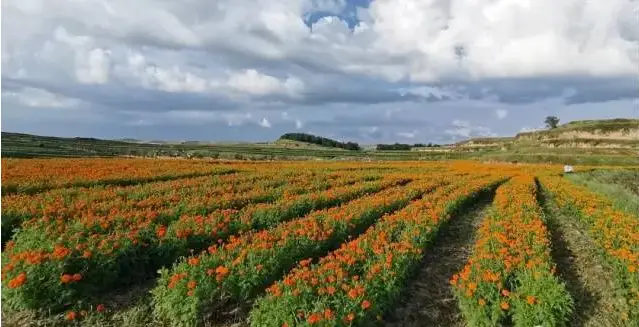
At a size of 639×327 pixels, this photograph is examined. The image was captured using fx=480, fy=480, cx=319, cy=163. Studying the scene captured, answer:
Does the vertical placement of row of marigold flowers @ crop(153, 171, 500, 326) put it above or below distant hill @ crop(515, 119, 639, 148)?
below

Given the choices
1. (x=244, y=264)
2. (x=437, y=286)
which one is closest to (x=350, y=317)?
(x=244, y=264)

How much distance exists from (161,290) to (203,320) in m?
0.91

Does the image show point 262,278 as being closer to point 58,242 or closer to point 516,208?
point 58,242

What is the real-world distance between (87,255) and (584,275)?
11404mm

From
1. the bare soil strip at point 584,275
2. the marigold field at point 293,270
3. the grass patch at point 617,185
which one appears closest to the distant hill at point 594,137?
the grass patch at point 617,185

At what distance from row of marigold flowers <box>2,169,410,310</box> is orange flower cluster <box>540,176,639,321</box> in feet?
30.1

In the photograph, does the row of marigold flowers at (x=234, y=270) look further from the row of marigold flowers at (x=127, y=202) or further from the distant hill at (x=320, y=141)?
the distant hill at (x=320, y=141)

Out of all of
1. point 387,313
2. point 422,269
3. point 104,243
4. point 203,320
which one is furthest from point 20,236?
point 422,269

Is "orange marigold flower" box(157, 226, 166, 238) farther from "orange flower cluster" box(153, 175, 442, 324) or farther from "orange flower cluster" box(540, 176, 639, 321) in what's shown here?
"orange flower cluster" box(540, 176, 639, 321)

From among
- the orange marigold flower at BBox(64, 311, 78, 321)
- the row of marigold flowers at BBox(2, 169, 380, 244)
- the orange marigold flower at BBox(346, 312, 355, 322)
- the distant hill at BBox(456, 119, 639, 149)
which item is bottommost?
the orange marigold flower at BBox(64, 311, 78, 321)

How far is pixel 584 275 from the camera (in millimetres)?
12023

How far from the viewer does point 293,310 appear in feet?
24.1

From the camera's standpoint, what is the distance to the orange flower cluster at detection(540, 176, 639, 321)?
998cm

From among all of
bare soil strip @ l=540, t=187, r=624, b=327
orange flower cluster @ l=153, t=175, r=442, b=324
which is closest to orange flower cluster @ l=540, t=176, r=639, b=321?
bare soil strip @ l=540, t=187, r=624, b=327
